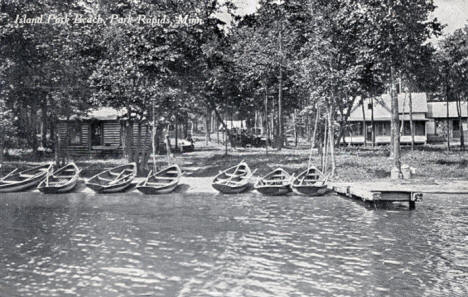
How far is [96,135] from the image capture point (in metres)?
48.7

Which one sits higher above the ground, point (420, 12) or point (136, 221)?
point (420, 12)

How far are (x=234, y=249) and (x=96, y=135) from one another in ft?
118

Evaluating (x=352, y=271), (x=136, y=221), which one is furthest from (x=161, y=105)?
(x=352, y=271)

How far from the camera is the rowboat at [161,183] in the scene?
27.4 meters

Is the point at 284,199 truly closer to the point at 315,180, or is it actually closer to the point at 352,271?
the point at 315,180

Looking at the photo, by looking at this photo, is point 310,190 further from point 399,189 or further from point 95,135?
point 95,135

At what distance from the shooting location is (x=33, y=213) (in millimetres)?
22266

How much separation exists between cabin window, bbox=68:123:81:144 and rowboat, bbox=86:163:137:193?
55.3 ft

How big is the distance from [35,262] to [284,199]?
14370 millimetres

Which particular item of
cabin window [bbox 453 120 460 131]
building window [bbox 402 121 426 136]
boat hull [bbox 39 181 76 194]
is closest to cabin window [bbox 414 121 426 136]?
building window [bbox 402 121 426 136]

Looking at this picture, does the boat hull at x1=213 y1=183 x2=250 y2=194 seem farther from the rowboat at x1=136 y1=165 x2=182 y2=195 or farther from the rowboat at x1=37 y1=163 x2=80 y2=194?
the rowboat at x1=37 y1=163 x2=80 y2=194

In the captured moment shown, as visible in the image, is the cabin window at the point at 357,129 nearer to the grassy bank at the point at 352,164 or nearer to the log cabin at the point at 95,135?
the grassy bank at the point at 352,164

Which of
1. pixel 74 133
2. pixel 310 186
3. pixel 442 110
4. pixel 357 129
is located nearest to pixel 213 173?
pixel 310 186

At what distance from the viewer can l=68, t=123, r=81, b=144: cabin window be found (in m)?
47.2
